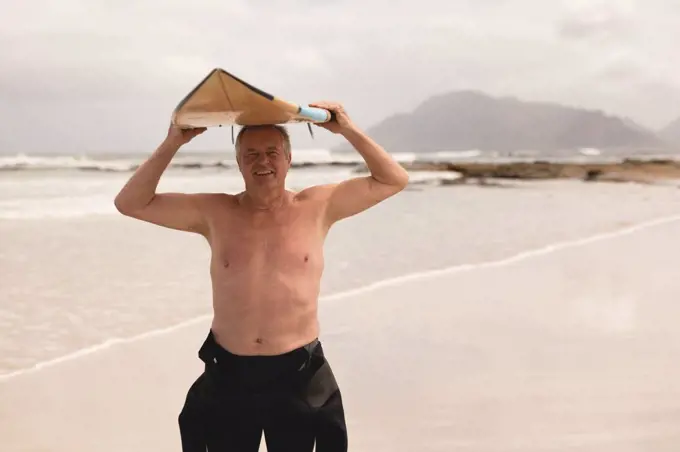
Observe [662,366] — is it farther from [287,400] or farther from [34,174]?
[34,174]

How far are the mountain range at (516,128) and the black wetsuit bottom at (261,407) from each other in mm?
56705

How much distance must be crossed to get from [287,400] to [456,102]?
244 ft

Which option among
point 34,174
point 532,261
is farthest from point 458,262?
point 34,174

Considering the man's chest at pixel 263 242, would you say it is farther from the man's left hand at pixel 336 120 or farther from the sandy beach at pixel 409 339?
the sandy beach at pixel 409 339

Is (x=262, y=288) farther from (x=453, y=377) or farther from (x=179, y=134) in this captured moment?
(x=453, y=377)

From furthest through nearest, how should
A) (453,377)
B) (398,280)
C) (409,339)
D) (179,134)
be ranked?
(398,280), (409,339), (453,377), (179,134)

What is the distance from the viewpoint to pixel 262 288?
1591mm

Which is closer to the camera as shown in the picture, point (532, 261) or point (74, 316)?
point (74, 316)

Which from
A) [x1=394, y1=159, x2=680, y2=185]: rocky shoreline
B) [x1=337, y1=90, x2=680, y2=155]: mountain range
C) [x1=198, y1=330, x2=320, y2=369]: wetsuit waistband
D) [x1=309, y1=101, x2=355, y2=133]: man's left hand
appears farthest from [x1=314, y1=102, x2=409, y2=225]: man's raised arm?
[x1=337, y1=90, x2=680, y2=155]: mountain range

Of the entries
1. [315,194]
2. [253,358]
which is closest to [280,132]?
[315,194]

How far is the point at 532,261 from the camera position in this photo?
5.27 meters

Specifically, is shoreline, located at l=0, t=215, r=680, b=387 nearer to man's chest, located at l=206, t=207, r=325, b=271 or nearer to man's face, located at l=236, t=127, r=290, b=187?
man's chest, located at l=206, t=207, r=325, b=271

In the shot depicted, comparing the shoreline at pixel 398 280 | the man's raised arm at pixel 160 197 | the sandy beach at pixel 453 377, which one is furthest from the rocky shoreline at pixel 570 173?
the man's raised arm at pixel 160 197

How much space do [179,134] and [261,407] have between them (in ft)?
2.18
